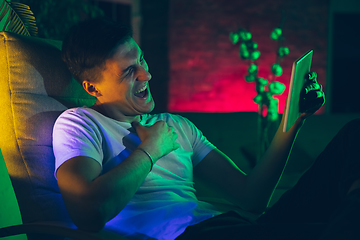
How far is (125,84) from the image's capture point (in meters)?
1.15

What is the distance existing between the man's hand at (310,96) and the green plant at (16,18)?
1.30m

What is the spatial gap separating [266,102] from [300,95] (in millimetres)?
1088

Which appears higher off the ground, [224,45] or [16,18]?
[16,18]

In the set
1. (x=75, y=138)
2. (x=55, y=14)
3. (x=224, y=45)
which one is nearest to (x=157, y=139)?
(x=75, y=138)

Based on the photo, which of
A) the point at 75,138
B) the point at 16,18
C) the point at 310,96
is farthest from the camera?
the point at 16,18

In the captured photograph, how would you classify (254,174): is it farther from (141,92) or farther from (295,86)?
(141,92)

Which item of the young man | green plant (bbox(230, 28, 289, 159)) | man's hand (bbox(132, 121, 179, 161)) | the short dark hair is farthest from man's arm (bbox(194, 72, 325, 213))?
green plant (bbox(230, 28, 289, 159))

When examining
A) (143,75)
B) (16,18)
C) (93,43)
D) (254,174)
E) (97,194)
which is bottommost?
(254,174)

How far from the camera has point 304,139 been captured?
2.36 m

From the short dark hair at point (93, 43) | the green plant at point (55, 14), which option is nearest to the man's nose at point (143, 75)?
the short dark hair at point (93, 43)

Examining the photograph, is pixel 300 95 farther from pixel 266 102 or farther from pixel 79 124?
pixel 266 102

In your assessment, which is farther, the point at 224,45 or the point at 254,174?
the point at 224,45

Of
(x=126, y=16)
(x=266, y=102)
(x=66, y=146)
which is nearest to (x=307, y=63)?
(x=66, y=146)

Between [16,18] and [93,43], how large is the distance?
0.69m
